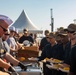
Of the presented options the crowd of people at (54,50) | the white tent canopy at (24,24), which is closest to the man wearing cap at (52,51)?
the crowd of people at (54,50)

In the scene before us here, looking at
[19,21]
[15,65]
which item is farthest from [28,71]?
[19,21]

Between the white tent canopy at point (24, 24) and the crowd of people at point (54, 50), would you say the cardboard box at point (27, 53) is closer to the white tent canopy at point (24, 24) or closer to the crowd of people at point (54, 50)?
the crowd of people at point (54, 50)

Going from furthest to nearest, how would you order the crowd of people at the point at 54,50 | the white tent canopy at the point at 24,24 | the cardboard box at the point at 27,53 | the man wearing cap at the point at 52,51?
the white tent canopy at the point at 24,24, the cardboard box at the point at 27,53, the man wearing cap at the point at 52,51, the crowd of people at the point at 54,50

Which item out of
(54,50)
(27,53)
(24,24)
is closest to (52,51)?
(54,50)

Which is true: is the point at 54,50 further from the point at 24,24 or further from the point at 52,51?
the point at 24,24

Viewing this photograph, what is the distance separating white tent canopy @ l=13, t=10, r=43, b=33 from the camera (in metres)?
26.5

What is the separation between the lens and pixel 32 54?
7262 mm

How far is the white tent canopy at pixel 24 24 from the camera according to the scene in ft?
86.8

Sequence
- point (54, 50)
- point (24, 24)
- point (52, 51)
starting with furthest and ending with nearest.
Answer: point (24, 24), point (52, 51), point (54, 50)

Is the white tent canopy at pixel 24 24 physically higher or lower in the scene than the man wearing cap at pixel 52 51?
lower

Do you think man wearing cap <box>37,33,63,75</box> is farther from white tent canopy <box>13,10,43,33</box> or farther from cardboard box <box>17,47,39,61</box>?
white tent canopy <box>13,10,43,33</box>

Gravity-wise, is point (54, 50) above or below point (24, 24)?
above

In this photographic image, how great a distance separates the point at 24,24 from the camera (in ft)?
92.9

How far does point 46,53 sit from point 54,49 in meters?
0.75
